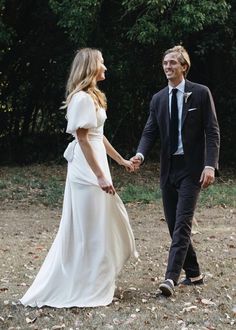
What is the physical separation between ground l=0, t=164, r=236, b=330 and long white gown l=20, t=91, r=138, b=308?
133 millimetres

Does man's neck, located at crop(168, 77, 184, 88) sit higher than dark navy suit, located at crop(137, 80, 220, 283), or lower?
higher

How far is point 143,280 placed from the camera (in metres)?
5.92

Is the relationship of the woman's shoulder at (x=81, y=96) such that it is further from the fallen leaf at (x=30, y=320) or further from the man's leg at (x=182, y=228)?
the fallen leaf at (x=30, y=320)

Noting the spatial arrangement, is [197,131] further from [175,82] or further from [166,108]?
[175,82]

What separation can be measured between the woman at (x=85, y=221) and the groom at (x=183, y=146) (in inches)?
21.9

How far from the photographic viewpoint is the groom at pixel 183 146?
5211mm

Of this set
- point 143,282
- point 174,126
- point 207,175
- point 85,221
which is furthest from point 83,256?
point 174,126

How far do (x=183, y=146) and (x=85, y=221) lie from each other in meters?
1.06

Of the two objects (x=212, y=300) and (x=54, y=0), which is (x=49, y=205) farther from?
(x=212, y=300)

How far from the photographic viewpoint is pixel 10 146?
16141 mm

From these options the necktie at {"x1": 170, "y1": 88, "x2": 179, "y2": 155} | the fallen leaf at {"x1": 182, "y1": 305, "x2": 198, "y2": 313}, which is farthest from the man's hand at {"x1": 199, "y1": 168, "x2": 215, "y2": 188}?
the fallen leaf at {"x1": 182, "y1": 305, "x2": 198, "y2": 313}

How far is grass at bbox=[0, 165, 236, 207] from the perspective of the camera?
432 inches

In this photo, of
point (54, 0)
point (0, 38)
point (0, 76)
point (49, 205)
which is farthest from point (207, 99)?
point (0, 76)

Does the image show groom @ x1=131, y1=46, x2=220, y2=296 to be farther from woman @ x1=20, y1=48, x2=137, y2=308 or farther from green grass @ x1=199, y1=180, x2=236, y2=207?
green grass @ x1=199, y1=180, x2=236, y2=207
